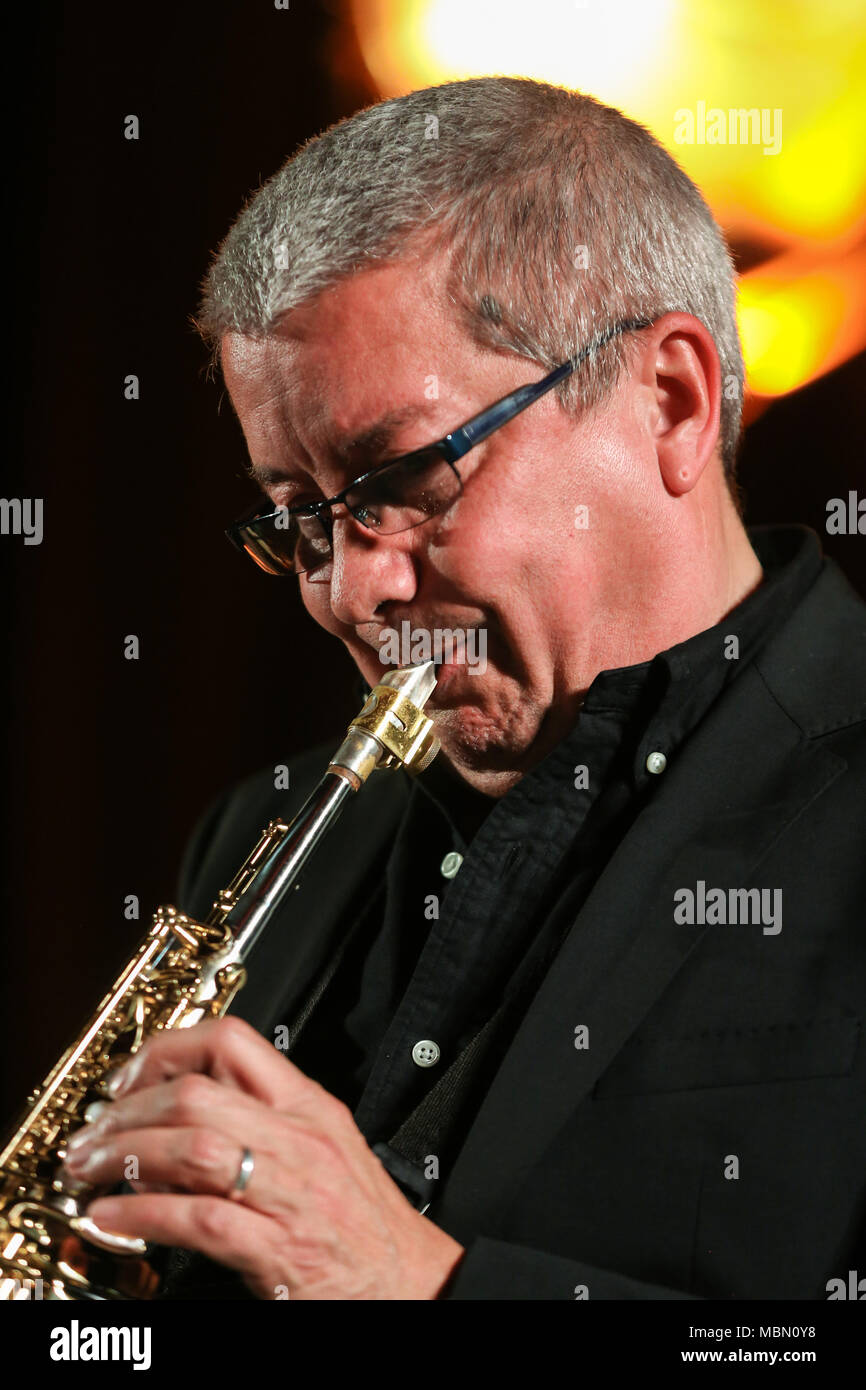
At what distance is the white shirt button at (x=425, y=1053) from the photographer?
1653mm

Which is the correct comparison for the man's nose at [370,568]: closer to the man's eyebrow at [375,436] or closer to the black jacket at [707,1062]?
the man's eyebrow at [375,436]

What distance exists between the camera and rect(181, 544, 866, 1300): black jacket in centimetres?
131

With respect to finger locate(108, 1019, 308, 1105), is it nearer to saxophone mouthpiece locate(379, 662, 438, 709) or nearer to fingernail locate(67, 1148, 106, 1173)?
fingernail locate(67, 1148, 106, 1173)

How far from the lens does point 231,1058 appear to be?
3.95ft

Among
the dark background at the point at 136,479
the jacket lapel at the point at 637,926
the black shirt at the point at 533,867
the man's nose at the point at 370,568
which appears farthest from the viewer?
the dark background at the point at 136,479

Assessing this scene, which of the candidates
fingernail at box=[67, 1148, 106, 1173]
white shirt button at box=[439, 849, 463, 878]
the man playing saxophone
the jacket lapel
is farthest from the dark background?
fingernail at box=[67, 1148, 106, 1173]

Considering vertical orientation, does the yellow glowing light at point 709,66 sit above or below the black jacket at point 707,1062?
above

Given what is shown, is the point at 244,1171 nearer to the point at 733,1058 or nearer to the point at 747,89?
the point at 733,1058

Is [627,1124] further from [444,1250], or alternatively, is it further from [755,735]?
[755,735]

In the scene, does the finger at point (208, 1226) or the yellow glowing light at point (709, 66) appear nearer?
the finger at point (208, 1226)

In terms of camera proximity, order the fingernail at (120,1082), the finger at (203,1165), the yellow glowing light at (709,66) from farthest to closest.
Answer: the yellow glowing light at (709,66) → the fingernail at (120,1082) → the finger at (203,1165)

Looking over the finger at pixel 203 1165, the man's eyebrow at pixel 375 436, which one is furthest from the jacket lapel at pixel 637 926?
the man's eyebrow at pixel 375 436

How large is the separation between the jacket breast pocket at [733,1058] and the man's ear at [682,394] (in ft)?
2.43

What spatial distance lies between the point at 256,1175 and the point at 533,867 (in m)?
0.65
